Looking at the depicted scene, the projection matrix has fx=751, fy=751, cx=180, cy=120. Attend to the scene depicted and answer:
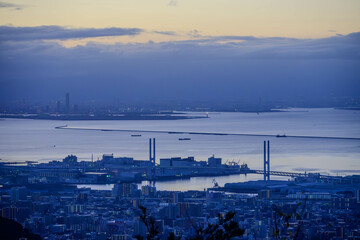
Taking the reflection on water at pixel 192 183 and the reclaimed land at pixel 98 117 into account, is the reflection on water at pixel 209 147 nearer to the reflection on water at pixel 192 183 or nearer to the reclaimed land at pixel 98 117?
the reflection on water at pixel 192 183

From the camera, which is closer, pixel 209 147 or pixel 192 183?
pixel 192 183

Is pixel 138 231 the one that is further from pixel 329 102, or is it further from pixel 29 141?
pixel 329 102

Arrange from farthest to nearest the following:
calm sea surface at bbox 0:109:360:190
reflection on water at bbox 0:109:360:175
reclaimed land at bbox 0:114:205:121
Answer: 1. reclaimed land at bbox 0:114:205:121
2. reflection on water at bbox 0:109:360:175
3. calm sea surface at bbox 0:109:360:190

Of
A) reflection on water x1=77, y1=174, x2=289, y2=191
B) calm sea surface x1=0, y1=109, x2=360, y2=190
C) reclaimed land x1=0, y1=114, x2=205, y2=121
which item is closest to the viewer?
reflection on water x1=77, y1=174, x2=289, y2=191

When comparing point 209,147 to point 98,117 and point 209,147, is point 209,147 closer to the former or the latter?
point 209,147

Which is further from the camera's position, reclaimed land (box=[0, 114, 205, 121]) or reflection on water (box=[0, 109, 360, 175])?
reclaimed land (box=[0, 114, 205, 121])

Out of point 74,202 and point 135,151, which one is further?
point 135,151

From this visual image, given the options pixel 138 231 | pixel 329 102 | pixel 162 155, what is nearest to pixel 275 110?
pixel 329 102

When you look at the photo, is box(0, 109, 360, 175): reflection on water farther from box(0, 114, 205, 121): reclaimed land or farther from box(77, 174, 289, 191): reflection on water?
box(0, 114, 205, 121): reclaimed land

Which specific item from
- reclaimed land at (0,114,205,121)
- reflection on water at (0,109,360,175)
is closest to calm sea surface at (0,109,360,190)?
reflection on water at (0,109,360,175)

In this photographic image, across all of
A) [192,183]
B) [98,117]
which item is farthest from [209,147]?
[98,117]

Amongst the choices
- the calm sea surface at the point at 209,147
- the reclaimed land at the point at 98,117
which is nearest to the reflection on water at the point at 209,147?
the calm sea surface at the point at 209,147
